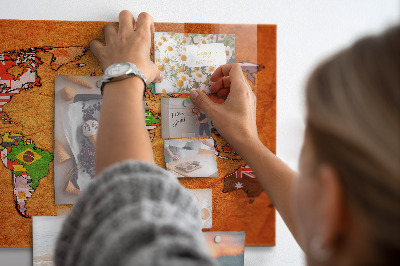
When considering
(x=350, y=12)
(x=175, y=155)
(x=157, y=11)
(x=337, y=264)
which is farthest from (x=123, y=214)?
(x=350, y=12)

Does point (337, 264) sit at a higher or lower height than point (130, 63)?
lower

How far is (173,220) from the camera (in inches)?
17.5

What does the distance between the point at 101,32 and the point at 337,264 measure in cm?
63

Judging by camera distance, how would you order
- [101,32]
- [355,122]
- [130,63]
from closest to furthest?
[355,122]
[130,63]
[101,32]

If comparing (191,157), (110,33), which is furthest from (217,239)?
(110,33)

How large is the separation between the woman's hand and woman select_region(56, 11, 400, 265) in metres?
0.16

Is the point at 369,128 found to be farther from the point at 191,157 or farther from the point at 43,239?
the point at 43,239

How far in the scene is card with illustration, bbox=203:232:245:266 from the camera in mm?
817

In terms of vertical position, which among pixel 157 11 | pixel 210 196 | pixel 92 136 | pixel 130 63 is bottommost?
pixel 210 196

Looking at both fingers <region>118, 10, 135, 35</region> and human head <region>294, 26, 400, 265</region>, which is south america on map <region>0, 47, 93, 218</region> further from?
human head <region>294, 26, 400, 265</region>

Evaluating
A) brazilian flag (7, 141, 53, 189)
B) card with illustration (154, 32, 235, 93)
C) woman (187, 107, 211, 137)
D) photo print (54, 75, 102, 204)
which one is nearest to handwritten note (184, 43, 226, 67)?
card with illustration (154, 32, 235, 93)

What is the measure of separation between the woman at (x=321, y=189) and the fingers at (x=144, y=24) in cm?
24

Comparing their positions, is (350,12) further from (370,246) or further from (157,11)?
(370,246)

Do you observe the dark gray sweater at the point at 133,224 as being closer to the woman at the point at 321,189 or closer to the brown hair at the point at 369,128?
the woman at the point at 321,189
